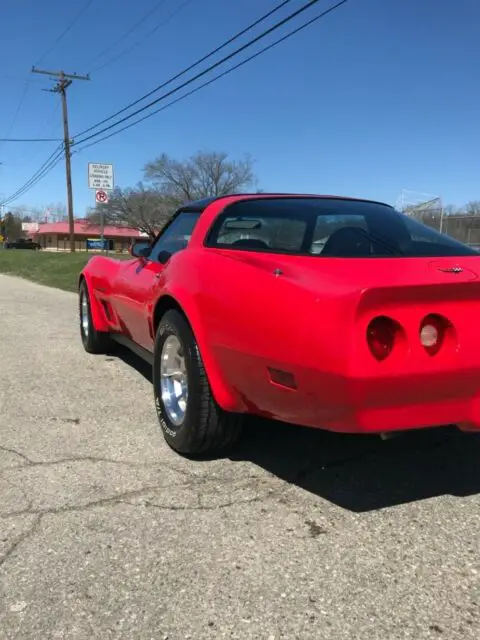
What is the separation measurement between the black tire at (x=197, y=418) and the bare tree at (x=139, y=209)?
56.5 meters

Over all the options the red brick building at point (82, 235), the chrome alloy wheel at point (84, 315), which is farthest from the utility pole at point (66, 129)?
the red brick building at point (82, 235)

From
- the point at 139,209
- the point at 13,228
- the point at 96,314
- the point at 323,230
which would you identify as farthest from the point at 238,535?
the point at 13,228

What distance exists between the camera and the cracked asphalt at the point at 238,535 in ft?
6.74

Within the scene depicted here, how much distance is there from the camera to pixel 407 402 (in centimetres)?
243

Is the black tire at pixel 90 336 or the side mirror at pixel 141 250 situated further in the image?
the black tire at pixel 90 336

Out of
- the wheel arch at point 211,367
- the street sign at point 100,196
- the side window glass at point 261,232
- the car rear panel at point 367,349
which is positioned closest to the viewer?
the car rear panel at point 367,349

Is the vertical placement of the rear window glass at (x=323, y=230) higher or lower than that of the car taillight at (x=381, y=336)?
higher

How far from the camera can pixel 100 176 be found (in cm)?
1681

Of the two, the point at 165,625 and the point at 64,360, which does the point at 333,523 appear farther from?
the point at 64,360

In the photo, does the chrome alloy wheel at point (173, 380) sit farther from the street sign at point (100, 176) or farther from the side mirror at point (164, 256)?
the street sign at point (100, 176)

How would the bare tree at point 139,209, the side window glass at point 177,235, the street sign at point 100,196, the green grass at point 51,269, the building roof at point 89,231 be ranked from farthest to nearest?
the building roof at point 89,231 → the bare tree at point 139,209 → the green grass at point 51,269 → the street sign at point 100,196 → the side window glass at point 177,235

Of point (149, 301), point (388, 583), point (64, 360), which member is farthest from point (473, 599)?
point (64, 360)

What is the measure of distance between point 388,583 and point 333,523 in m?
0.47

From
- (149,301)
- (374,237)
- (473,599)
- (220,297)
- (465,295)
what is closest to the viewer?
(473,599)
